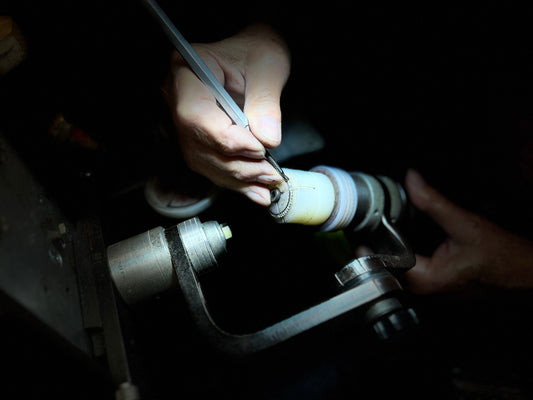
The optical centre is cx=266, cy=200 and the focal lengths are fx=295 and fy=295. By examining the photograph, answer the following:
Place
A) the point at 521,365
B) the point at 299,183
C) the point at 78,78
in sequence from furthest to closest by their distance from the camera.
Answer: the point at 521,365 < the point at 78,78 < the point at 299,183

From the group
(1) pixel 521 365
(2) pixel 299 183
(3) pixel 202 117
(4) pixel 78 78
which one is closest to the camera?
(3) pixel 202 117

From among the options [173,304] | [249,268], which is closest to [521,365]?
[249,268]

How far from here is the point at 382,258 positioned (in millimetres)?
931

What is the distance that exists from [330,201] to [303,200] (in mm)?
113

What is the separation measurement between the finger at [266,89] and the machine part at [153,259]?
0.34 meters

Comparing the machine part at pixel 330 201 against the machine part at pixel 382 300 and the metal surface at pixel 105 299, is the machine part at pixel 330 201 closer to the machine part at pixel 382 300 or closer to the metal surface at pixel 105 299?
the machine part at pixel 382 300

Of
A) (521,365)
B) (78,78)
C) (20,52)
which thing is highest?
(20,52)

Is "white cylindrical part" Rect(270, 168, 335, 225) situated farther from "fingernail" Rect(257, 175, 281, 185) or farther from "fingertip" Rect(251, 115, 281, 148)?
"fingertip" Rect(251, 115, 281, 148)

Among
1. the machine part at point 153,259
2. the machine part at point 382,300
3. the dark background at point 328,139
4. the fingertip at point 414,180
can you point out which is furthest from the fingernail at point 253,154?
the fingertip at point 414,180

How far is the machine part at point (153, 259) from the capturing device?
2.75ft

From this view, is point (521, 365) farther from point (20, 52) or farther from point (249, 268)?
point (20, 52)

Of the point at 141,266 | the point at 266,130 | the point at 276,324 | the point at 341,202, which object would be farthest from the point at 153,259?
the point at 341,202

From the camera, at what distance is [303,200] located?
97cm

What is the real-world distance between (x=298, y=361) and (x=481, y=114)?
4.51 feet
